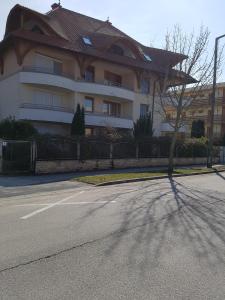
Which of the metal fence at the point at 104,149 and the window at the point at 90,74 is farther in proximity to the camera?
the window at the point at 90,74

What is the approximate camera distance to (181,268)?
17.3 feet

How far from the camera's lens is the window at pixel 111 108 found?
1494 inches

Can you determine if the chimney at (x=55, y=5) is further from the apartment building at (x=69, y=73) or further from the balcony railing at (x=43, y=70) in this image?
the balcony railing at (x=43, y=70)

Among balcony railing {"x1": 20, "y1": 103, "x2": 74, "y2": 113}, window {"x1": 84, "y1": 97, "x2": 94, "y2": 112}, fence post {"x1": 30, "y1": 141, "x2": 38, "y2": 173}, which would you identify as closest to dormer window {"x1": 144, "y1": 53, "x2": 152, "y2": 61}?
window {"x1": 84, "y1": 97, "x2": 94, "y2": 112}

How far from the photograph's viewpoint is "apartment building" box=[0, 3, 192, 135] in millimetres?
30844

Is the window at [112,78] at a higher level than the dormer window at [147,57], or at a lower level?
lower

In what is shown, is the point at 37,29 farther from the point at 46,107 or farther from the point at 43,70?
the point at 46,107

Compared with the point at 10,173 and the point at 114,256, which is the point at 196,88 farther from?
the point at 114,256

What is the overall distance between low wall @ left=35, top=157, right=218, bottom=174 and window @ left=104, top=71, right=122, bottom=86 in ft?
40.6

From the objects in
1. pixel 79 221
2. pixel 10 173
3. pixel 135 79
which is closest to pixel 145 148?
pixel 10 173

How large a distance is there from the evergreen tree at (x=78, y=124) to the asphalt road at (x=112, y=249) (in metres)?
19.5

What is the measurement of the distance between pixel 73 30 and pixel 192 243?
108ft

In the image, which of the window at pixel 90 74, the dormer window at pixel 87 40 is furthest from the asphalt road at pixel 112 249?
the dormer window at pixel 87 40

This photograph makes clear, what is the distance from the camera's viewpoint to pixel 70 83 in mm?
32781
